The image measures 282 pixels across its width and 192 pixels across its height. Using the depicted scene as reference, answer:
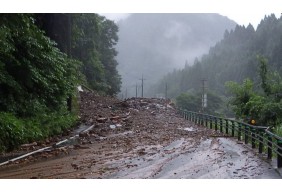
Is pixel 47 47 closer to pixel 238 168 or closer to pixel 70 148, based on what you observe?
pixel 70 148

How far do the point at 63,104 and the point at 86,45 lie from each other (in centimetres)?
2945

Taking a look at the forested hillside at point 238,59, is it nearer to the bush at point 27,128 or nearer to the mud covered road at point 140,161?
the bush at point 27,128

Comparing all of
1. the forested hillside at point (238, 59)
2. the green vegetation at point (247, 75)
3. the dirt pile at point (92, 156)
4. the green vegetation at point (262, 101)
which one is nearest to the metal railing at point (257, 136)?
the dirt pile at point (92, 156)

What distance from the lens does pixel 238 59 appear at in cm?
11444

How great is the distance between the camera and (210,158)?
1202 centimetres

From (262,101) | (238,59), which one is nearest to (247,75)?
(238,59)

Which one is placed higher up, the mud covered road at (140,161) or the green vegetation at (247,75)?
the green vegetation at (247,75)

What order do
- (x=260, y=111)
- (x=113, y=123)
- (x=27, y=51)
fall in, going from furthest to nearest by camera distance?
(x=260, y=111), (x=113, y=123), (x=27, y=51)

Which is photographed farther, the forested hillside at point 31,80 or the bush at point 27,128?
the forested hillside at point 31,80

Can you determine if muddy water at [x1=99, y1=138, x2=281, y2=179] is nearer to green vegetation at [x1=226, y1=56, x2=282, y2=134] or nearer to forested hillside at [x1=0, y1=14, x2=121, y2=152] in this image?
forested hillside at [x1=0, y1=14, x2=121, y2=152]

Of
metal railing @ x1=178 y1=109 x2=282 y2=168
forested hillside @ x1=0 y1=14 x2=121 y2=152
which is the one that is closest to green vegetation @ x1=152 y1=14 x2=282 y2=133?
metal railing @ x1=178 y1=109 x2=282 y2=168

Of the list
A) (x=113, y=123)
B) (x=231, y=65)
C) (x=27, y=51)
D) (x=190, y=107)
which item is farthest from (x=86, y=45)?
(x=231, y=65)

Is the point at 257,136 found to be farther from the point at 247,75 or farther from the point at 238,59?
the point at 238,59

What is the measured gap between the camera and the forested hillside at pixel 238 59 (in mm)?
94438
